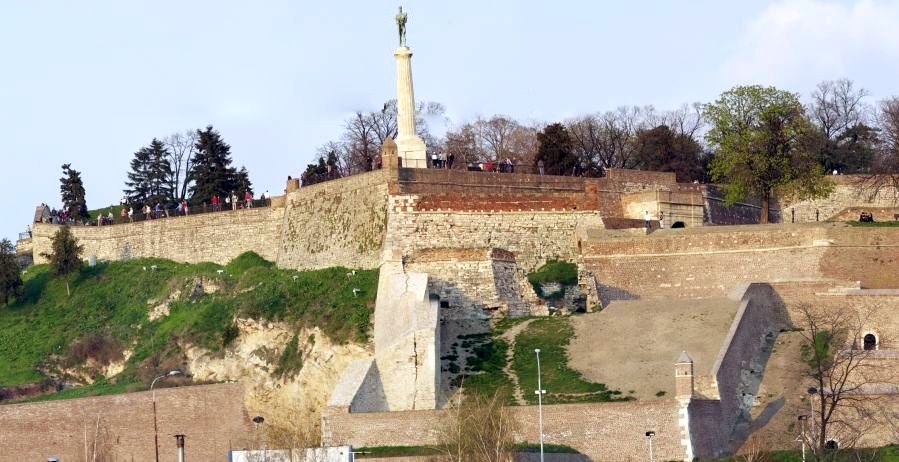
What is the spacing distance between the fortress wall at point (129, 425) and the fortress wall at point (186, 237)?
1254cm

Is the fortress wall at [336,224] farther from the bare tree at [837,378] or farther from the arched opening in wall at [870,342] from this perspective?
the arched opening in wall at [870,342]

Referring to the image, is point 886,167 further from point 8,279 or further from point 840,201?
point 8,279

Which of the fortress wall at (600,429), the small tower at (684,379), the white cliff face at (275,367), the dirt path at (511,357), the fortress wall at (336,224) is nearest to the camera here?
the fortress wall at (600,429)

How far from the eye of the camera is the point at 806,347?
2504 inches

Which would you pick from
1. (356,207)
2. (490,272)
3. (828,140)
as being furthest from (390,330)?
(828,140)

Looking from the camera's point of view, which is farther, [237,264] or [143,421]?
[237,264]

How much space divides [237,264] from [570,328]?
17989 millimetres

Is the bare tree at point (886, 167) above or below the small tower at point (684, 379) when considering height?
above

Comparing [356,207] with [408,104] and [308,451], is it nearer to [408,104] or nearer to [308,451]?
[408,104]

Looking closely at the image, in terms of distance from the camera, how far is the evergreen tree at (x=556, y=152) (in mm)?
81312

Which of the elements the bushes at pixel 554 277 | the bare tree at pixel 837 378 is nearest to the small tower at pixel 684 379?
the bare tree at pixel 837 378

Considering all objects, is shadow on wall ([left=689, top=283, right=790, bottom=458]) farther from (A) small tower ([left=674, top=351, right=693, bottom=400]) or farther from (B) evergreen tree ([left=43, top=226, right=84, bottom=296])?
(B) evergreen tree ([left=43, top=226, right=84, bottom=296])

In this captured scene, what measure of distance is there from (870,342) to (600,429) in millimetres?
11763

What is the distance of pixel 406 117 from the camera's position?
241 ft
